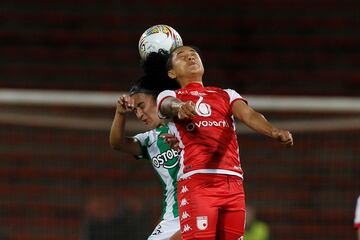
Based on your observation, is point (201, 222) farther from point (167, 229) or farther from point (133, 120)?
point (133, 120)

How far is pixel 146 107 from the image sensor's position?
4164 millimetres

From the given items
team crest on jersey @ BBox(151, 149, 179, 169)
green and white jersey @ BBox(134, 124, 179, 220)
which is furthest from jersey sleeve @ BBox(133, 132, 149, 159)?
team crest on jersey @ BBox(151, 149, 179, 169)

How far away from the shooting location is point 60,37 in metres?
9.18

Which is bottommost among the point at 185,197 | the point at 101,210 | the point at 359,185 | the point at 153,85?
the point at 185,197

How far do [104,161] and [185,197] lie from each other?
470cm

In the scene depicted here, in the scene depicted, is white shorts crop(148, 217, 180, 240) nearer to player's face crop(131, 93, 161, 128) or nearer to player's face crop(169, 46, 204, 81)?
player's face crop(131, 93, 161, 128)

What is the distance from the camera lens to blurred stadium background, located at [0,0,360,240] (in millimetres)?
7730

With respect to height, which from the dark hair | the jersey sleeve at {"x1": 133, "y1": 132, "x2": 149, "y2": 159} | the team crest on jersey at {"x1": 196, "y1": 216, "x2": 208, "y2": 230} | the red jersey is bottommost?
the team crest on jersey at {"x1": 196, "y1": 216, "x2": 208, "y2": 230}

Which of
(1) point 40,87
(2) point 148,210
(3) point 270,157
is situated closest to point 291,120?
(3) point 270,157

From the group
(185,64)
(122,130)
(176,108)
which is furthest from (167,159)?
(176,108)

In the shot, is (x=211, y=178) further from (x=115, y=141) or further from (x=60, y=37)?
(x=60, y=37)

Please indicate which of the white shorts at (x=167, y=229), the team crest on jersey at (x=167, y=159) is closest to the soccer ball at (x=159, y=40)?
the team crest on jersey at (x=167, y=159)

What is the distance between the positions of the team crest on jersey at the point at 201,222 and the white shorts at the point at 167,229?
1.63 feet

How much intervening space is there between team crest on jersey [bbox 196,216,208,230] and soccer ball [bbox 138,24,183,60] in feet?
3.35
